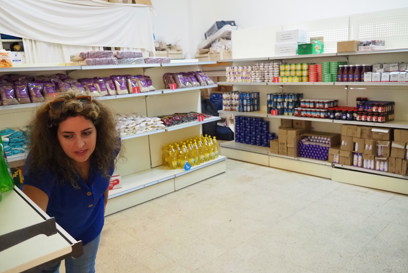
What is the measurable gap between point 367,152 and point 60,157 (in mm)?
4030

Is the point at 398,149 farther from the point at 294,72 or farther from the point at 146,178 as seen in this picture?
the point at 146,178

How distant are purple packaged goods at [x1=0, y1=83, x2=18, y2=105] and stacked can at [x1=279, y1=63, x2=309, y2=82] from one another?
3689 mm

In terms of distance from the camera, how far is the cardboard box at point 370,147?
4.31 metres

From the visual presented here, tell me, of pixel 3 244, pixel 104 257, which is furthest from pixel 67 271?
pixel 104 257

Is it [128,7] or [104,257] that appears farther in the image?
[128,7]

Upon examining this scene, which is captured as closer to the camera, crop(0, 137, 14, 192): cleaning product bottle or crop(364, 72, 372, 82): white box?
crop(0, 137, 14, 192): cleaning product bottle

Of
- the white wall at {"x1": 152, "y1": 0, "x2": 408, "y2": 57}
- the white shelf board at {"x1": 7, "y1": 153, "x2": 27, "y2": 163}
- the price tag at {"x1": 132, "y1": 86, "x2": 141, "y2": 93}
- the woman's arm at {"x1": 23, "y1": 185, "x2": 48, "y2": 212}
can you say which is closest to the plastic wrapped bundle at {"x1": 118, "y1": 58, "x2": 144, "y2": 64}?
the price tag at {"x1": 132, "y1": 86, "x2": 141, "y2": 93}

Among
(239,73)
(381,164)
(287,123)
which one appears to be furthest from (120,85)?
(381,164)

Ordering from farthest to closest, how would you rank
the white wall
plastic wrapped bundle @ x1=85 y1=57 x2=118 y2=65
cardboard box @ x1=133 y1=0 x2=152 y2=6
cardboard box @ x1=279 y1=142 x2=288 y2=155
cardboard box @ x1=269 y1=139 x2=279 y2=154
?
cardboard box @ x1=133 y1=0 x2=152 y2=6, the white wall, cardboard box @ x1=269 y1=139 x2=279 y2=154, cardboard box @ x1=279 y1=142 x2=288 y2=155, plastic wrapped bundle @ x1=85 y1=57 x2=118 y2=65

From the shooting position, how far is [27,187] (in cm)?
134

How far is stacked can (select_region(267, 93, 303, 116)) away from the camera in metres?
5.24

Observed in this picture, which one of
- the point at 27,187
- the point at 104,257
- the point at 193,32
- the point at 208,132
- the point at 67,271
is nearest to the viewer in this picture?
the point at 27,187

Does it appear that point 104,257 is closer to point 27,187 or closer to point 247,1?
point 27,187

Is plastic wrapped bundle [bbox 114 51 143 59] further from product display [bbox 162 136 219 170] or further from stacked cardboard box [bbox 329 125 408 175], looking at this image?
stacked cardboard box [bbox 329 125 408 175]
